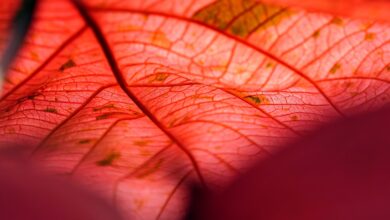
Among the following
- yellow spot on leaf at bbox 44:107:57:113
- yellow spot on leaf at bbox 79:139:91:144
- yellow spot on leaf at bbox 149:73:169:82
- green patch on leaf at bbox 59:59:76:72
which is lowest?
yellow spot on leaf at bbox 79:139:91:144

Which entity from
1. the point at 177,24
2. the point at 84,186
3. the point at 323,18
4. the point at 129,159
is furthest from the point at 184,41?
the point at 84,186

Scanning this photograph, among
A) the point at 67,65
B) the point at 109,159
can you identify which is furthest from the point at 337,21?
the point at 109,159

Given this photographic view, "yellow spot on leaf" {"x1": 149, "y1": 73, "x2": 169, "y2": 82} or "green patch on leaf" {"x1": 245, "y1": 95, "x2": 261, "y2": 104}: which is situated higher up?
"yellow spot on leaf" {"x1": 149, "y1": 73, "x2": 169, "y2": 82}

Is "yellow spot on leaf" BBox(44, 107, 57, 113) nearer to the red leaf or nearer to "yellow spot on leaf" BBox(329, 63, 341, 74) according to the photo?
the red leaf

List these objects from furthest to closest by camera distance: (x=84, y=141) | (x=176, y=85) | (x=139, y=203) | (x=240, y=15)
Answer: (x=139, y=203) < (x=84, y=141) < (x=176, y=85) < (x=240, y=15)

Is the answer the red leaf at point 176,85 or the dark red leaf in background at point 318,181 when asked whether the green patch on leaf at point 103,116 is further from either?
the dark red leaf in background at point 318,181

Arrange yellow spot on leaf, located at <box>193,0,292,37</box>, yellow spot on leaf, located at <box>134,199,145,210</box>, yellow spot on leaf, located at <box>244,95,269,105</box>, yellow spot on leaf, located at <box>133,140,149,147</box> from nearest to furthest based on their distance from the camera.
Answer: yellow spot on leaf, located at <box>193,0,292,37</box>, yellow spot on leaf, located at <box>244,95,269,105</box>, yellow spot on leaf, located at <box>133,140,149,147</box>, yellow spot on leaf, located at <box>134,199,145,210</box>

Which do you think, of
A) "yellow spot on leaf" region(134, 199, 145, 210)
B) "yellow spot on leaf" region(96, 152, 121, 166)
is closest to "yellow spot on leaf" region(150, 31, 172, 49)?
"yellow spot on leaf" region(96, 152, 121, 166)

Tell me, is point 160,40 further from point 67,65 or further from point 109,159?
point 109,159
